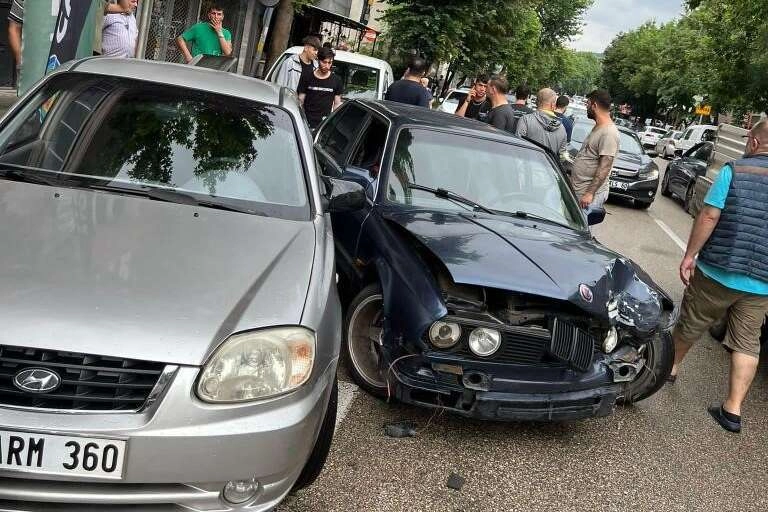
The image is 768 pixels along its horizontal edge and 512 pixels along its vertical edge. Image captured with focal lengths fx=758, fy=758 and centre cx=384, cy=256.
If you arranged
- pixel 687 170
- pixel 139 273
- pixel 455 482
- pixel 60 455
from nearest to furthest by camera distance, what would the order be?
pixel 60 455
pixel 139 273
pixel 455 482
pixel 687 170

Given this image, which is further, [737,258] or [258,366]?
[737,258]

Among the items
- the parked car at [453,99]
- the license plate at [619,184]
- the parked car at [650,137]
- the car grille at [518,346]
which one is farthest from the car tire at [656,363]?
the parked car at [650,137]

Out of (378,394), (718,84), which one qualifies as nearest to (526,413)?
(378,394)

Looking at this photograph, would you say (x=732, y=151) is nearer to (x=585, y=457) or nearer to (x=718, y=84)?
(x=585, y=457)

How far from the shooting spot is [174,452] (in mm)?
2344

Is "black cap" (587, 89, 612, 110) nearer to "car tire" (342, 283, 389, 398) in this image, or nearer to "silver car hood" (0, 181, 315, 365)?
"car tire" (342, 283, 389, 398)

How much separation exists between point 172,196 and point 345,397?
1583mm

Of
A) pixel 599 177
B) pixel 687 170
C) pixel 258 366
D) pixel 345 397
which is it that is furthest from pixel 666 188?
pixel 258 366

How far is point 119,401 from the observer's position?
235cm

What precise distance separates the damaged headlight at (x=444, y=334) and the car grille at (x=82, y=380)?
1647 mm

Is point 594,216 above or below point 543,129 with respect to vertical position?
below

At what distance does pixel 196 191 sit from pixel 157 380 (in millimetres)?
1287

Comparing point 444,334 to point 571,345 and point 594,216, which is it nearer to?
point 571,345

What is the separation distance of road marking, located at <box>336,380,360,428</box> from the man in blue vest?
234 centimetres
